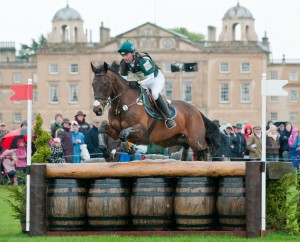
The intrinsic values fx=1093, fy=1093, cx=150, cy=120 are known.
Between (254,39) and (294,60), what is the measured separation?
8562 millimetres

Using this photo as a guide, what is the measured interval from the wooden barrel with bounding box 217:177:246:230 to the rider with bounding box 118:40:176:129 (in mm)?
2565

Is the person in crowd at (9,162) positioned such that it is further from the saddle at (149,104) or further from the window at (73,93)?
the window at (73,93)

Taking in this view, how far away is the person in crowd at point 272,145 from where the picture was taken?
27.7 m

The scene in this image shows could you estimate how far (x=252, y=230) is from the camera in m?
13.1

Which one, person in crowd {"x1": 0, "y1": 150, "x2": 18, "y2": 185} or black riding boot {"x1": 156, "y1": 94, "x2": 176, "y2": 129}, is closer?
black riding boot {"x1": 156, "y1": 94, "x2": 176, "y2": 129}

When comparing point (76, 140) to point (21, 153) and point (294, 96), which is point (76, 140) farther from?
point (294, 96)

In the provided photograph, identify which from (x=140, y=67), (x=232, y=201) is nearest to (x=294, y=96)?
(x=140, y=67)

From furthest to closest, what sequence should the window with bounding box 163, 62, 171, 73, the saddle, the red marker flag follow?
the window with bounding box 163, 62, 171, 73
the saddle
the red marker flag

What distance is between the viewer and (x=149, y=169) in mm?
13227

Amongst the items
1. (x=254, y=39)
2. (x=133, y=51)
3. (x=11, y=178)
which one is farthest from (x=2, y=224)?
(x=254, y=39)

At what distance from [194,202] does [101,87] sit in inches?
102

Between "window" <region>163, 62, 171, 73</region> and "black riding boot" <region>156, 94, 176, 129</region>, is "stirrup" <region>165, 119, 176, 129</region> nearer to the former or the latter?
"black riding boot" <region>156, 94, 176, 129</region>

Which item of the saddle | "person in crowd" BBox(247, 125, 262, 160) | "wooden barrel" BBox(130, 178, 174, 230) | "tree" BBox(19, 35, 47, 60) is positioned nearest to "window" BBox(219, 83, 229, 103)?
"tree" BBox(19, 35, 47, 60)

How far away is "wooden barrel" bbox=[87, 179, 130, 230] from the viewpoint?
13266 millimetres
